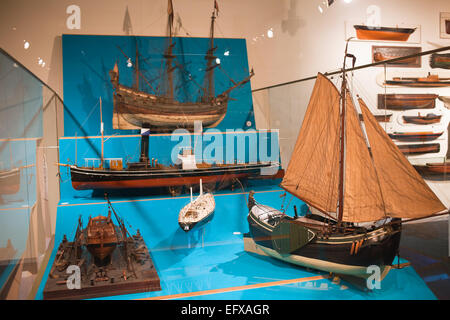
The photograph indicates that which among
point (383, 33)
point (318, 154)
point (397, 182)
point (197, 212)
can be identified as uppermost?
point (383, 33)

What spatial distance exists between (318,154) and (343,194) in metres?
0.43

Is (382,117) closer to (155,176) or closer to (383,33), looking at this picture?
(383,33)

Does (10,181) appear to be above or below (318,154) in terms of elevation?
below

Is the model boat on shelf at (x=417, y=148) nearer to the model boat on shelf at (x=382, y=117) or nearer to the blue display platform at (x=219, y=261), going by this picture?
the model boat on shelf at (x=382, y=117)

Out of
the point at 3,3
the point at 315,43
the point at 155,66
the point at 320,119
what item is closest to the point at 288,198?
the point at 320,119

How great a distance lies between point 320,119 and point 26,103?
8.11 ft

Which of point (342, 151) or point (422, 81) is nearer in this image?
point (422, 81)

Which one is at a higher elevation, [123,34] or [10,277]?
[123,34]

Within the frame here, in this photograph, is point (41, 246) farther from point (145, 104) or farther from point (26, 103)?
point (145, 104)

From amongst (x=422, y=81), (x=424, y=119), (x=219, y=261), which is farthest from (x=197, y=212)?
(x=422, y=81)

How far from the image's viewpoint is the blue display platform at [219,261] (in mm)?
3365

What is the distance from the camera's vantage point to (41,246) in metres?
3.38

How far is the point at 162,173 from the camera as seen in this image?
151 inches

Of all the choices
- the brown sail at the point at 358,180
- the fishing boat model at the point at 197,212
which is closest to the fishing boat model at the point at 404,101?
the brown sail at the point at 358,180
